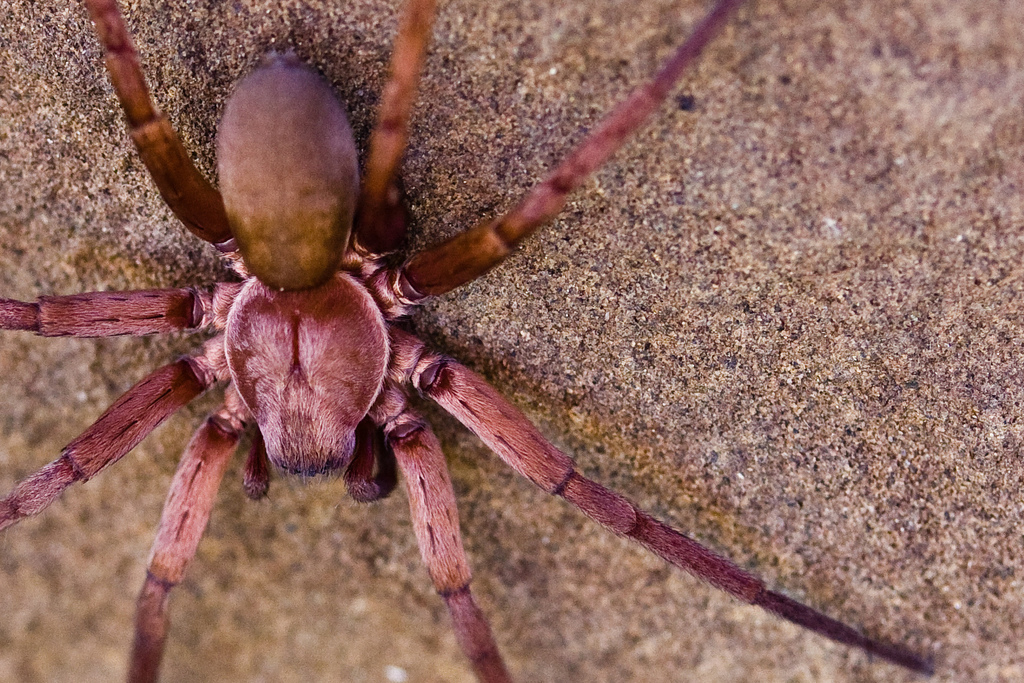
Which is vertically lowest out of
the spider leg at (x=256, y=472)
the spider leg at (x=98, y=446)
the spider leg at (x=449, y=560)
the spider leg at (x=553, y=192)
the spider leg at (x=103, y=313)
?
the spider leg at (x=449, y=560)

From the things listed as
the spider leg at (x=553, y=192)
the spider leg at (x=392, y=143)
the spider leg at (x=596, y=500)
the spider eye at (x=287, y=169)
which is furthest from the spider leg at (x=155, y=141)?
the spider leg at (x=596, y=500)

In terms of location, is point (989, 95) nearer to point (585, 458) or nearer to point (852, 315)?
point (852, 315)

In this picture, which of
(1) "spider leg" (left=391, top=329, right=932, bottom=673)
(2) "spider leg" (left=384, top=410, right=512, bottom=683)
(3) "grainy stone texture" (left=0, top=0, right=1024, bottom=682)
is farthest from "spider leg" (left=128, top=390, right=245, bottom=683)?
(1) "spider leg" (left=391, top=329, right=932, bottom=673)

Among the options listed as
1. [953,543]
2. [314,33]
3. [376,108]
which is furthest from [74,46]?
[953,543]

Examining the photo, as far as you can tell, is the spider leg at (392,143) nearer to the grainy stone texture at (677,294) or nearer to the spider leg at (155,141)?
the grainy stone texture at (677,294)

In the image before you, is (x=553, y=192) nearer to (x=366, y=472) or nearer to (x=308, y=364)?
(x=308, y=364)

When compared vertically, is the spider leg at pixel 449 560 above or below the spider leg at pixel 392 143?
below
